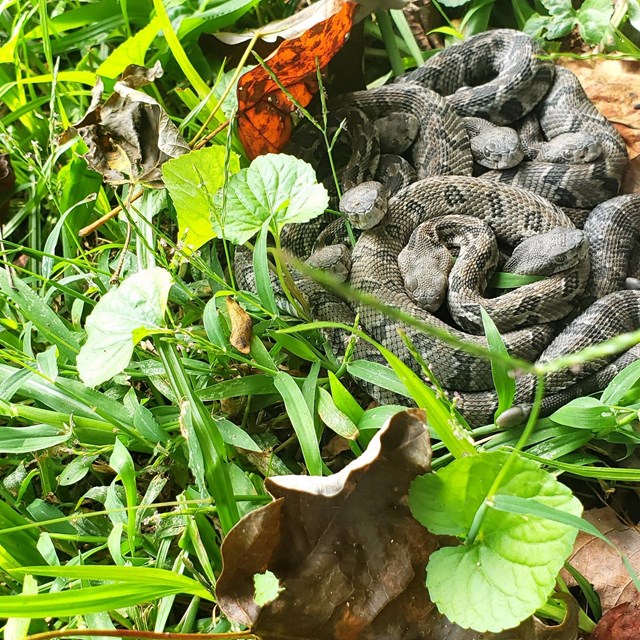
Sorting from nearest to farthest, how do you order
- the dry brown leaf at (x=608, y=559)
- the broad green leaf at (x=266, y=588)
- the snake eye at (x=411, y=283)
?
1. the broad green leaf at (x=266, y=588)
2. the dry brown leaf at (x=608, y=559)
3. the snake eye at (x=411, y=283)

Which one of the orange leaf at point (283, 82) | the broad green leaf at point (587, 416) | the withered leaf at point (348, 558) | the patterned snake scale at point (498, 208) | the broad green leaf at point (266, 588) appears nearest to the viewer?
the broad green leaf at point (266, 588)

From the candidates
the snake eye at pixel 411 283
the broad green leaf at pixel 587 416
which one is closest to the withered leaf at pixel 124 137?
the snake eye at pixel 411 283

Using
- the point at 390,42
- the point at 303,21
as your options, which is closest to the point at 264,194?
the point at 303,21

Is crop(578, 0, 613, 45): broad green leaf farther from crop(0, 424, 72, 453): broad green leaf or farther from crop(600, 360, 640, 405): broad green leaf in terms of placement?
crop(0, 424, 72, 453): broad green leaf

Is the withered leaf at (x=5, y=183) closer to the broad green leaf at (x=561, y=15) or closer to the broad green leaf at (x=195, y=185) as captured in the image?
the broad green leaf at (x=195, y=185)

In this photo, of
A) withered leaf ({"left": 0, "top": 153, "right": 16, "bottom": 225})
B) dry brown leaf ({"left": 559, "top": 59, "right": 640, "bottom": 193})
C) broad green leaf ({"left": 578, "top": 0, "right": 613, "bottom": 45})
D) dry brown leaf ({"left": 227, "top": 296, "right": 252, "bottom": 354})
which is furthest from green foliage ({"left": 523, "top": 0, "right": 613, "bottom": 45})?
withered leaf ({"left": 0, "top": 153, "right": 16, "bottom": 225})

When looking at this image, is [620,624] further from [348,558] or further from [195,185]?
[195,185]
